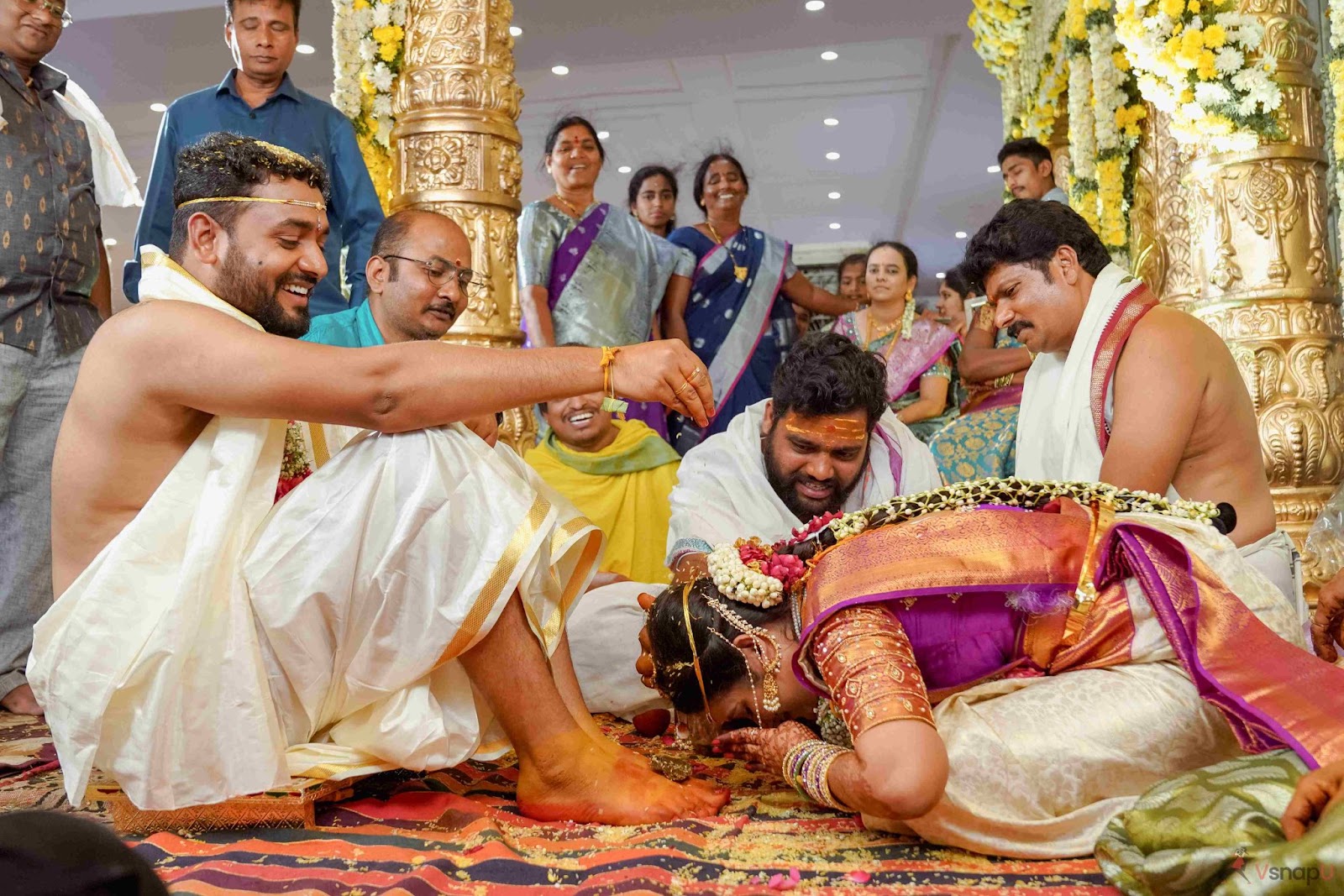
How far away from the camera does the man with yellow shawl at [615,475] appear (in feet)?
14.1

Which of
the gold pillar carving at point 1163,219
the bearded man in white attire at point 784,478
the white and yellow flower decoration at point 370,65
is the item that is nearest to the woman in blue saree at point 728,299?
the white and yellow flower decoration at point 370,65

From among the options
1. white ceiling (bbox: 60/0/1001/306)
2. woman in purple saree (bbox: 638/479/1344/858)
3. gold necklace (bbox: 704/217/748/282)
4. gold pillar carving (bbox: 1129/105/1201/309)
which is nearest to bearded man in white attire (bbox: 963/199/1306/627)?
woman in purple saree (bbox: 638/479/1344/858)

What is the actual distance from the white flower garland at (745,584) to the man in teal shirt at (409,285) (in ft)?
5.20

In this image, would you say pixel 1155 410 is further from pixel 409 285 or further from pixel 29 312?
pixel 29 312

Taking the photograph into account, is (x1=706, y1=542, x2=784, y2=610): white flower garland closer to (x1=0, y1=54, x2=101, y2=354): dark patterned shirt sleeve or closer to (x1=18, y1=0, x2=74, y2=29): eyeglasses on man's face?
(x1=0, y1=54, x2=101, y2=354): dark patterned shirt sleeve

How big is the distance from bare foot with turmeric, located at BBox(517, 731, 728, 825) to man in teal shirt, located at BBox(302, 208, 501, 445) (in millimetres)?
1650

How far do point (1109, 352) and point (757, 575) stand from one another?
1291 millimetres

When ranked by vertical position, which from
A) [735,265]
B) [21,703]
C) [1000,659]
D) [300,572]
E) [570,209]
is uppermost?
[570,209]

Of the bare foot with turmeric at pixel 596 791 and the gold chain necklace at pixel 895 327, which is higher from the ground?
the gold chain necklace at pixel 895 327

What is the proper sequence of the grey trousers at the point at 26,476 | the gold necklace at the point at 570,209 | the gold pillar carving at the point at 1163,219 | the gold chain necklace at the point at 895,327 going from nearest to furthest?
the grey trousers at the point at 26,476
the gold pillar carving at the point at 1163,219
the gold necklace at the point at 570,209
the gold chain necklace at the point at 895,327

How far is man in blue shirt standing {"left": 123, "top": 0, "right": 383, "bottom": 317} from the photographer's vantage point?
3.97m

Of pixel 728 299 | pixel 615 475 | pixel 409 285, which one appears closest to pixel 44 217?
pixel 409 285

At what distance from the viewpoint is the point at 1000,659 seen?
2.24m

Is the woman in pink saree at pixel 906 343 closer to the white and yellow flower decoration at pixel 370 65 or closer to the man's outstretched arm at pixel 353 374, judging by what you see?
the white and yellow flower decoration at pixel 370 65
